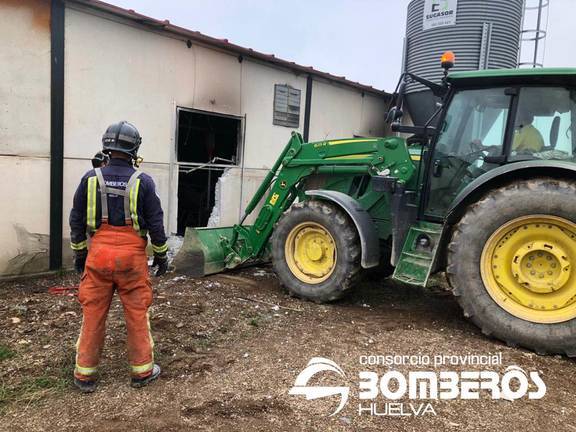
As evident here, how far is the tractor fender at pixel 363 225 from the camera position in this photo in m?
4.51

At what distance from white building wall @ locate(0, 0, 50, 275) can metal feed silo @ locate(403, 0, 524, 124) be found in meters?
5.60

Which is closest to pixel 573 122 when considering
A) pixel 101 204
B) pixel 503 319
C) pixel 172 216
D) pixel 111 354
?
pixel 503 319

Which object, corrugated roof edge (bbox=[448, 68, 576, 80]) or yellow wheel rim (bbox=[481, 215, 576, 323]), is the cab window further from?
yellow wheel rim (bbox=[481, 215, 576, 323])

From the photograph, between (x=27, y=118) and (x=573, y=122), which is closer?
(x=573, y=122)

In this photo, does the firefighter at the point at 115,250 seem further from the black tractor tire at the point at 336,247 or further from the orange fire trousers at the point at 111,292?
the black tractor tire at the point at 336,247

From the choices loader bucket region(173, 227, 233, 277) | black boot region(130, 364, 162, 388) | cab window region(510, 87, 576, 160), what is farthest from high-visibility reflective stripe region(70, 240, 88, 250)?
cab window region(510, 87, 576, 160)


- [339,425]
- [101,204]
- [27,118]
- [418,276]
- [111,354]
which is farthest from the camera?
[27,118]

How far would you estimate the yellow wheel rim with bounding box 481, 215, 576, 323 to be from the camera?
351cm

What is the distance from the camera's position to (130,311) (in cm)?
302

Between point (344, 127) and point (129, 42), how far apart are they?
180 inches

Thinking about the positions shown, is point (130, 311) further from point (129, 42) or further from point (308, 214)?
point (129, 42)

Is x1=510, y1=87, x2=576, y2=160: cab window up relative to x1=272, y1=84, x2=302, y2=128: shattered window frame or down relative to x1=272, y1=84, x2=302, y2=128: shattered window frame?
down

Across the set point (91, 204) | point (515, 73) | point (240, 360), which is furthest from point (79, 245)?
point (515, 73)

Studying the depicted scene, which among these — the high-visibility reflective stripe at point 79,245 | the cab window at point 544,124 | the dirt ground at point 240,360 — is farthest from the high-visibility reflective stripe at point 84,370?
the cab window at point 544,124
